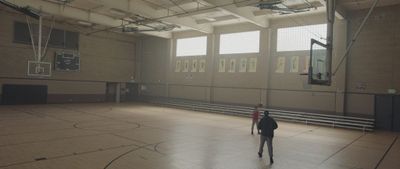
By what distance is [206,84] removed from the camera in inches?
1023

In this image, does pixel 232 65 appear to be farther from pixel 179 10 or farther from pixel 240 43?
pixel 179 10

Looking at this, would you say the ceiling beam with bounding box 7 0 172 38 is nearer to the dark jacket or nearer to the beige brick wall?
the beige brick wall

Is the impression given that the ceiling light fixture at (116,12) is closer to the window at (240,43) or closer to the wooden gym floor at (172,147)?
the window at (240,43)

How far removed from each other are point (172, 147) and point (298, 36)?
1397cm

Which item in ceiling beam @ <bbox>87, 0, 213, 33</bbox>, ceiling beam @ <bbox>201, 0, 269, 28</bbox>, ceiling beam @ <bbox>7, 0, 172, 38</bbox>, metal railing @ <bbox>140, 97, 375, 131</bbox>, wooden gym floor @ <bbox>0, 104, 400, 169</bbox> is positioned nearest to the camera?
wooden gym floor @ <bbox>0, 104, 400, 169</bbox>

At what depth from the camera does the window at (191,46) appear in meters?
26.7

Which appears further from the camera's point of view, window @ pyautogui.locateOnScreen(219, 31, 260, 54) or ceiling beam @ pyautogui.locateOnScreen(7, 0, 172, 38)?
window @ pyautogui.locateOnScreen(219, 31, 260, 54)

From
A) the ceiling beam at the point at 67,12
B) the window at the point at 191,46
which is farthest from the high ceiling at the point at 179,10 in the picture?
the window at the point at 191,46

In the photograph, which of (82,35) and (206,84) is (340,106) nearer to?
(206,84)

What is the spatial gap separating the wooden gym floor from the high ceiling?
7.17 meters

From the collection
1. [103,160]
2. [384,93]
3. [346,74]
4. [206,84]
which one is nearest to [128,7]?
[206,84]

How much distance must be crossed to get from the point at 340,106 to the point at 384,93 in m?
2.48

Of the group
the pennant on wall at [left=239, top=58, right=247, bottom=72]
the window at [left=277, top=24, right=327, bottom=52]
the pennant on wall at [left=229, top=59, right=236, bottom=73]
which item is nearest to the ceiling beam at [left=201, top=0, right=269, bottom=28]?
the window at [left=277, top=24, right=327, bottom=52]

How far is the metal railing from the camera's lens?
16944mm
